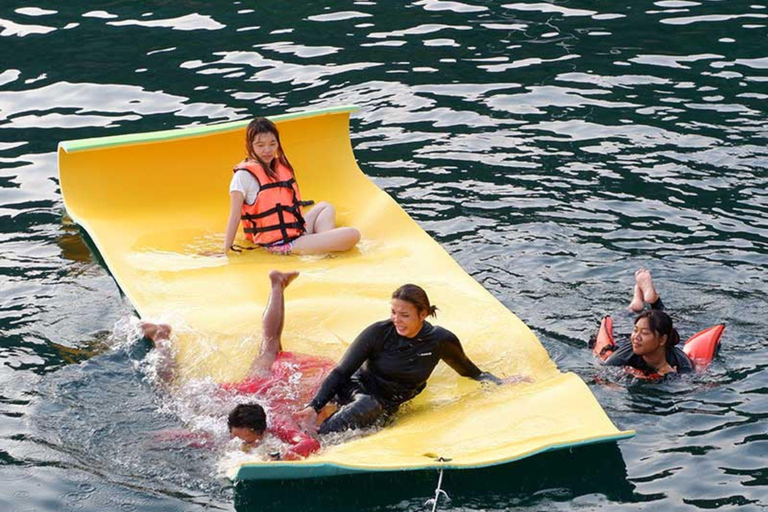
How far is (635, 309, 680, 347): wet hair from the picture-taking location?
6.91 meters

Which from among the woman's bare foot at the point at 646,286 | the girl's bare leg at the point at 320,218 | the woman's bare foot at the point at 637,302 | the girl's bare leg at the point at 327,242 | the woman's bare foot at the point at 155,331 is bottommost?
the woman's bare foot at the point at 637,302

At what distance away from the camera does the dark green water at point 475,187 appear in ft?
19.5

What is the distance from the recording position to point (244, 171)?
8.44 metres

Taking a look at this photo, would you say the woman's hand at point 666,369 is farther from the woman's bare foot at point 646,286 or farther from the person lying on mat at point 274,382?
the person lying on mat at point 274,382

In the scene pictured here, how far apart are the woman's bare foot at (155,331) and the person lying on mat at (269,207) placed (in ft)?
4.33

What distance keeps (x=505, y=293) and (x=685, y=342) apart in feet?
3.96

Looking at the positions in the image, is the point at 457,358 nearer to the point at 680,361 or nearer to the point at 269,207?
the point at 680,361

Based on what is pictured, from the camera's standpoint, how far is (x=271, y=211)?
27.7 feet

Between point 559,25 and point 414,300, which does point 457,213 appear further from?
point 559,25

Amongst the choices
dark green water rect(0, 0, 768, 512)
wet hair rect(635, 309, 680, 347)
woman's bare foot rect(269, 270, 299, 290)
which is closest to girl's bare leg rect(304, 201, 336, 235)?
dark green water rect(0, 0, 768, 512)

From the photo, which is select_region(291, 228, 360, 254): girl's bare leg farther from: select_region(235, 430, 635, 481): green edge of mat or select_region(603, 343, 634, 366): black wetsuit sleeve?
select_region(235, 430, 635, 481): green edge of mat

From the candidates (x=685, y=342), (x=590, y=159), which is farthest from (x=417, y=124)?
(x=685, y=342)

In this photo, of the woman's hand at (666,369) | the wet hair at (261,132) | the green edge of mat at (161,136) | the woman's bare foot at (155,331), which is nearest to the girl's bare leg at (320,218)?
the wet hair at (261,132)

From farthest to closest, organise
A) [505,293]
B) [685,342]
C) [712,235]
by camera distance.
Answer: [712,235], [505,293], [685,342]
